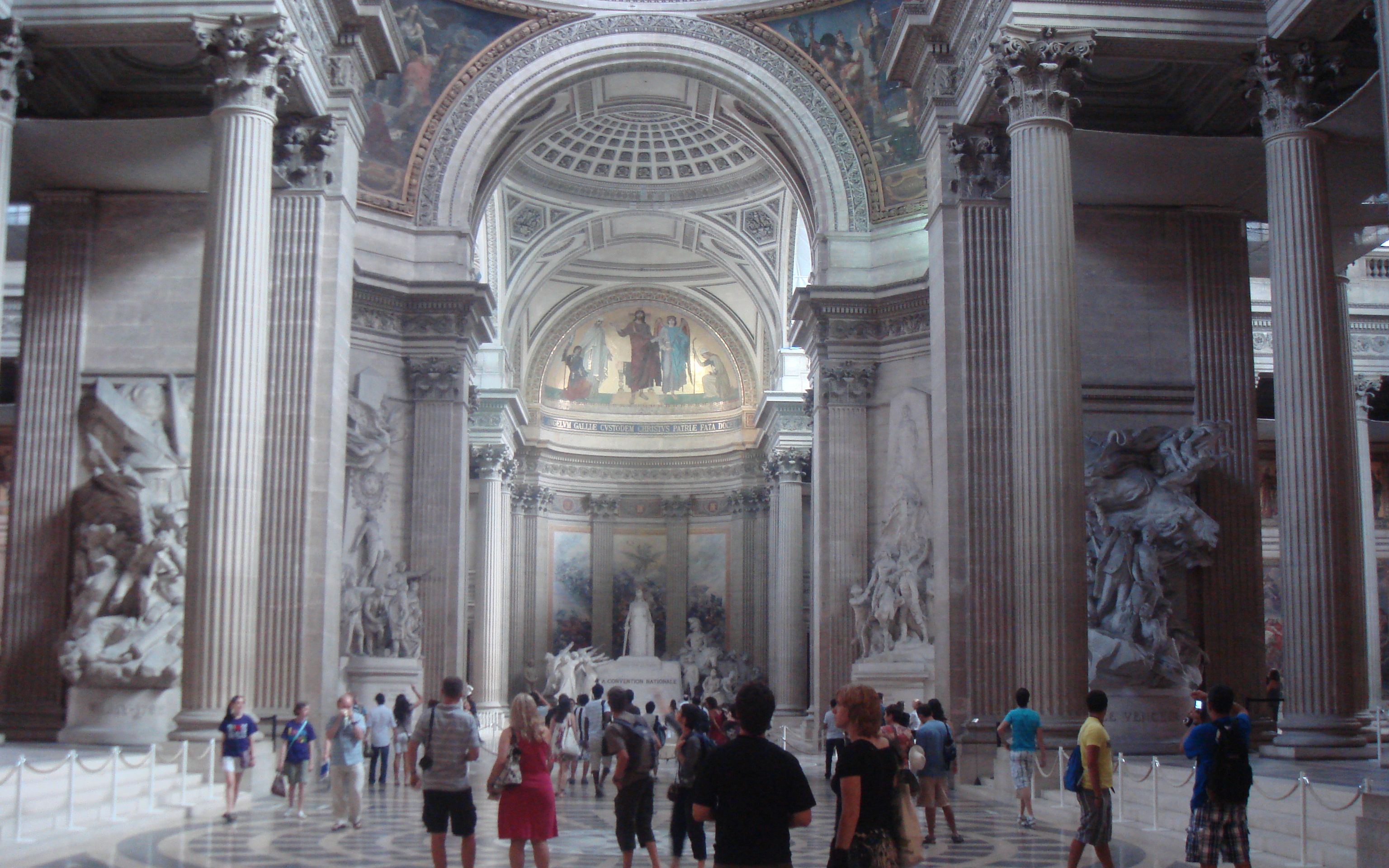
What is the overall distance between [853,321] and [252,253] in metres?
15.5

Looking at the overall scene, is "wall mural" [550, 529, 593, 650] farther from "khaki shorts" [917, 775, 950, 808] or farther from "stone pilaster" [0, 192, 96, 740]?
"khaki shorts" [917, 775, 950, 808]

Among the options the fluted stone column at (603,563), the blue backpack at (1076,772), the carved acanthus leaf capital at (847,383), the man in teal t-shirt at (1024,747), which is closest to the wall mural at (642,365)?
the fluted stone column at (603,563)

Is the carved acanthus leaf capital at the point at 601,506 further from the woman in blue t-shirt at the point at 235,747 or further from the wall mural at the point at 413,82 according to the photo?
the woman in blue t-shirt at the point at 235,747

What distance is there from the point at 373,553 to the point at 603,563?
2150cm

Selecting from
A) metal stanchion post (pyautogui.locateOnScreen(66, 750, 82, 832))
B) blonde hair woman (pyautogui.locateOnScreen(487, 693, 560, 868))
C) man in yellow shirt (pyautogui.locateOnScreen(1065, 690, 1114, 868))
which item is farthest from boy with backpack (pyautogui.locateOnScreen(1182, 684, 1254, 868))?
metal stanchion post (pyautogui.locateOnScreen(66, 750, 82, 832))

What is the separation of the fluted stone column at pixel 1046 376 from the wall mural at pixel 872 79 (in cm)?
1266

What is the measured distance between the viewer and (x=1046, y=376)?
14.5 m

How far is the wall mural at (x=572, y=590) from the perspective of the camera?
45656 millimetres

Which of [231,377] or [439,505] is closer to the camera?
[231,377]

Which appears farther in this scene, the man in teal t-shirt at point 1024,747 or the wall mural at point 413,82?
the wall mural at point 413,82

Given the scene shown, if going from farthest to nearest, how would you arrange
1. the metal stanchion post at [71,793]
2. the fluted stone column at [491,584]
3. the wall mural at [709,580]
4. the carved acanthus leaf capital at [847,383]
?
the wall mural at [709,580] < the fluted stone column at [491,584] < the carved acanthus leaf capital at [847,383] < the metal stanchion post at [71,793]

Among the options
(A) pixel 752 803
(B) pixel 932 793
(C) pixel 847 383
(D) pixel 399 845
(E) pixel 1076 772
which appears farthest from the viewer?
(C) pixel 847 383

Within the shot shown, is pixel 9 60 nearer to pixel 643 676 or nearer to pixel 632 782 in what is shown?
pixel 632 782

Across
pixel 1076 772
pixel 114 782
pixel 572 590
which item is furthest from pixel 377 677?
pixel 572 590
